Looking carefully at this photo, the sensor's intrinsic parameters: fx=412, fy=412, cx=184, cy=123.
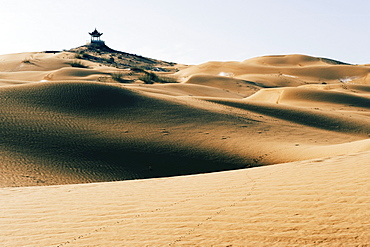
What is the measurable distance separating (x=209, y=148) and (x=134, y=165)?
2.61 m

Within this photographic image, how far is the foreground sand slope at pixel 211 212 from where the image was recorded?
4109 millimetres

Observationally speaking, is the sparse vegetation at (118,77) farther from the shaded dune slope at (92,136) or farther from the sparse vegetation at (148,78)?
the shaded dune slope at (92,136)

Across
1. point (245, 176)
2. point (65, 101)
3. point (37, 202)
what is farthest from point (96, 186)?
point (65, 101)

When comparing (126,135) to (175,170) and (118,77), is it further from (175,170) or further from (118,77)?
(118,77)

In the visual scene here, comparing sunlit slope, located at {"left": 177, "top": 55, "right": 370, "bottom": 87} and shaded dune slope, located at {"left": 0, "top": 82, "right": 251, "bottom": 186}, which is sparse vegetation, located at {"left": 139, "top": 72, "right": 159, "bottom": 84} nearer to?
sunlit slope, located at {"left": 177, "top": 55, "right": 370, "bottom": 87}

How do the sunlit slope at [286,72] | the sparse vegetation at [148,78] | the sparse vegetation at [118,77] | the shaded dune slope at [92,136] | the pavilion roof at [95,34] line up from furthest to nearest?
the pavilion roof at [95,34], the sunlit slope at [286,72], the sparse vegetation at [148,78], the sparse vegetation at [118,77], the shaded dune slope at [92,136]

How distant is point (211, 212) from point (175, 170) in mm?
6792

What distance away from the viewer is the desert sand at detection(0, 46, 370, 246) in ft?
14.5

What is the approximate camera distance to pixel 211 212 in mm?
4941

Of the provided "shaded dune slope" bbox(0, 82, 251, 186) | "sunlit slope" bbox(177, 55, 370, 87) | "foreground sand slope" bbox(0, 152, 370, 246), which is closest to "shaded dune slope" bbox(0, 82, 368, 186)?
"shaded dune slope" bbox(0, 82, 251, 186)

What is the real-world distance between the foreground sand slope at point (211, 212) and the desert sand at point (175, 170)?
19 mm

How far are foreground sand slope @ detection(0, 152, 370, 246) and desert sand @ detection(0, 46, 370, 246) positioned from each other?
0.7 inches

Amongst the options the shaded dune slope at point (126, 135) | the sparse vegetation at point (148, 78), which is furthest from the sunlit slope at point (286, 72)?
the shaded dune slope at point (126, 135)

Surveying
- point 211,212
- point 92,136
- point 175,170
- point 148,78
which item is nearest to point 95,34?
point 148,78
